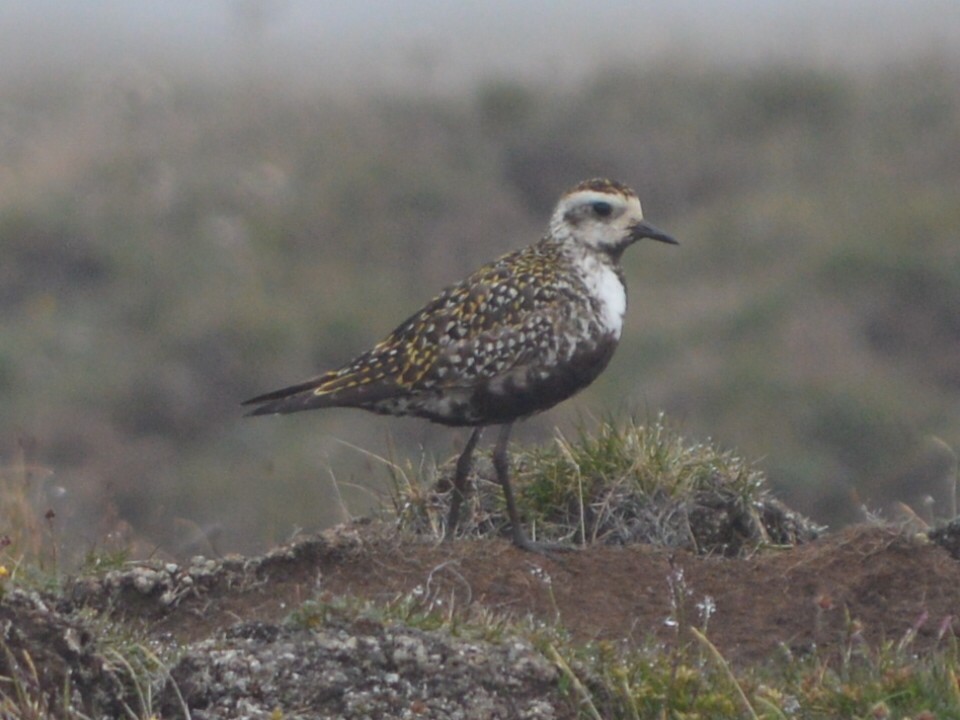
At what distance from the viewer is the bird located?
27.6 feet

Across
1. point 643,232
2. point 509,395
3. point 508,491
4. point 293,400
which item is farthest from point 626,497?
point 293,400

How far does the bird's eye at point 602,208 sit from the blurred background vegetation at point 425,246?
26.0 ft

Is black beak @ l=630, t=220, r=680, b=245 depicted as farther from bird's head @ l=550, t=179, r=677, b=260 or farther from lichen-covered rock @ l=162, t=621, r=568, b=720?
lichen-covered rock @ l=162, t=621, r=568, b=720

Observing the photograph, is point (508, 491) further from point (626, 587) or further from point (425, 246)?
point (425, 246)

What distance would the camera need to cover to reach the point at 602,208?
352 inches

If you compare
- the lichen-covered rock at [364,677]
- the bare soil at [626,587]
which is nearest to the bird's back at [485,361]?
the bare soil at [626,587]

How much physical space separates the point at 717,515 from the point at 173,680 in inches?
116

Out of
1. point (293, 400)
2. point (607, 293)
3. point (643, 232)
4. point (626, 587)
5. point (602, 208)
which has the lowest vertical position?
point (626, 587)

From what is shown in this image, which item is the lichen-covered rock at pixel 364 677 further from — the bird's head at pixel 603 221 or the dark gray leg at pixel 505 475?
the bird's head at pixel 603 221

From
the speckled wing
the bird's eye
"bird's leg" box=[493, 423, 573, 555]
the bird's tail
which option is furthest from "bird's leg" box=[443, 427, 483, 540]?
the bird's eye

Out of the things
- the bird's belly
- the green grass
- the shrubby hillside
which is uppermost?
the bird's belly

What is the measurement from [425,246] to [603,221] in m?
20.5

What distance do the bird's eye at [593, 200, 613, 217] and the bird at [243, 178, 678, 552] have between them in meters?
0.31

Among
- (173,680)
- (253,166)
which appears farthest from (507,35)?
(173,680)
